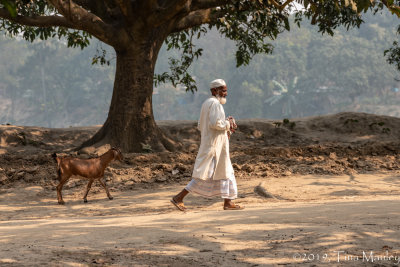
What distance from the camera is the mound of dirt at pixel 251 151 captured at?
11.6 metres

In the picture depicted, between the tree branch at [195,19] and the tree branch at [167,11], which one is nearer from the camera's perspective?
the tree branch at [167,11]

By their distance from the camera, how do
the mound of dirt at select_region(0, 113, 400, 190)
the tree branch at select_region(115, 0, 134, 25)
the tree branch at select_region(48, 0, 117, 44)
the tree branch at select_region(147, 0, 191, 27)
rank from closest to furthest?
the mound of dirt at select_region(0, 113, 400, 190) < the tree branch at select_region(48, 0, 117, 44) < the tree branch at select_region(147, 0, 191, 27) < the tree branch at select_region(115, 0, 134, 25)

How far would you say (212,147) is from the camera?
25.9 ft

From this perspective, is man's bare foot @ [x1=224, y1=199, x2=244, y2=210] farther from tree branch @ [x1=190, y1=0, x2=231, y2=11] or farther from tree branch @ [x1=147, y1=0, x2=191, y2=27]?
tree branch @ [x1=190, y1=0, x2=231, y2=11]

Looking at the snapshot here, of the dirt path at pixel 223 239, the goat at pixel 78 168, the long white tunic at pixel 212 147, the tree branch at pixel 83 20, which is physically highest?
the tree branch at pixel 83 20

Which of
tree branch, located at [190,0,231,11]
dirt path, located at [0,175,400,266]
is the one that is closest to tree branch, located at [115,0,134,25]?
tree branch, located at [190,0,231,11]

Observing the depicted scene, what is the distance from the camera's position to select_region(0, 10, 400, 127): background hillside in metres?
64.2

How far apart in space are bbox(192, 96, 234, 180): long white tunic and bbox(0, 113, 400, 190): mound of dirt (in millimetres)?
3455

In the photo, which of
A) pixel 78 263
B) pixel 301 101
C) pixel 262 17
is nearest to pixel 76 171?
pixel 78 263

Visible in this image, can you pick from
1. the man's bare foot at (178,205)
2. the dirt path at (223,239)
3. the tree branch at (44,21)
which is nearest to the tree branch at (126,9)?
the tree branch at (44,21)

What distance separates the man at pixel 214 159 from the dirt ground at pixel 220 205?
1.26ft

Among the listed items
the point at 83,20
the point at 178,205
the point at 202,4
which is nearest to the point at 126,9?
the point at 83,20

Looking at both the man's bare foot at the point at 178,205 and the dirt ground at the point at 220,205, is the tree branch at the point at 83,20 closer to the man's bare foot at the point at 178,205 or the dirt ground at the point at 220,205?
the dirt ground at the point at 220,205

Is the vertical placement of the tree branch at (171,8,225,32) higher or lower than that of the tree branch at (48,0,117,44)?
higher
